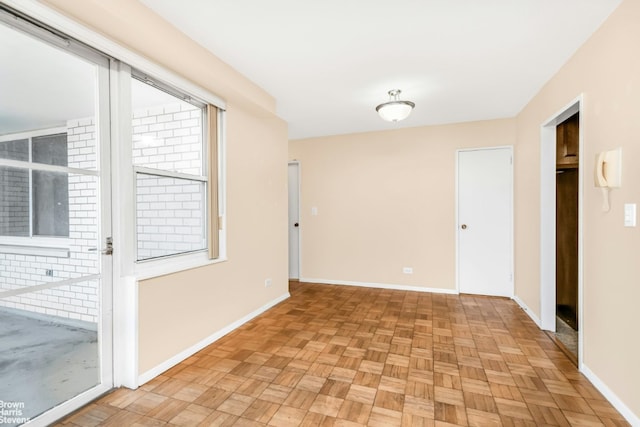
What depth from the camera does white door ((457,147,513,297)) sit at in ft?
13.7

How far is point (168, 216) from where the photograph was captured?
100.0 inches

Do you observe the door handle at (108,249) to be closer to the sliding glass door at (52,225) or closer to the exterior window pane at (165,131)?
the sliding glass door at (52,225)

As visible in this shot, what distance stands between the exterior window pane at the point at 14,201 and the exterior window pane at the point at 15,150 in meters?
0.06

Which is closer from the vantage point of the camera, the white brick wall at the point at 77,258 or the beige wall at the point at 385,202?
the white brick wall at the point at 77,258

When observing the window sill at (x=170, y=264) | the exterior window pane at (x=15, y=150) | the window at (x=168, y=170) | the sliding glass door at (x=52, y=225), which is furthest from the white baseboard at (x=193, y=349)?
the exterior window pane at (x=15, y=150)

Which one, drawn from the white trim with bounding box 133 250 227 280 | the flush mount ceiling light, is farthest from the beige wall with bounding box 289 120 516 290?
the white trim with bounding box 133 250 227 280

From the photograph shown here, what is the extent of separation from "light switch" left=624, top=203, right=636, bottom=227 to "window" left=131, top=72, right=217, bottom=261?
117 inches

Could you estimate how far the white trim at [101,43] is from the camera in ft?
5.03

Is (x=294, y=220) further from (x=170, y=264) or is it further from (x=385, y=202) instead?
(x=170, y=264)

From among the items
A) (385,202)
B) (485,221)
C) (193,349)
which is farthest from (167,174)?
(485,221)

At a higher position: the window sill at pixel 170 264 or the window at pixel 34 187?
the window at pixel 34 187

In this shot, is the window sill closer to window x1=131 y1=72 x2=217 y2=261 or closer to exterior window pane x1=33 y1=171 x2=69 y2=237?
window x1=131 y1=72 x2=217 y2=261

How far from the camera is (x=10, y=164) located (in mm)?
1574

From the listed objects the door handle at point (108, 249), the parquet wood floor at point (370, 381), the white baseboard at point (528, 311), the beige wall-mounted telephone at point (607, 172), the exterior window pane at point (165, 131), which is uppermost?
the exterior window pane at point (165, 131)
